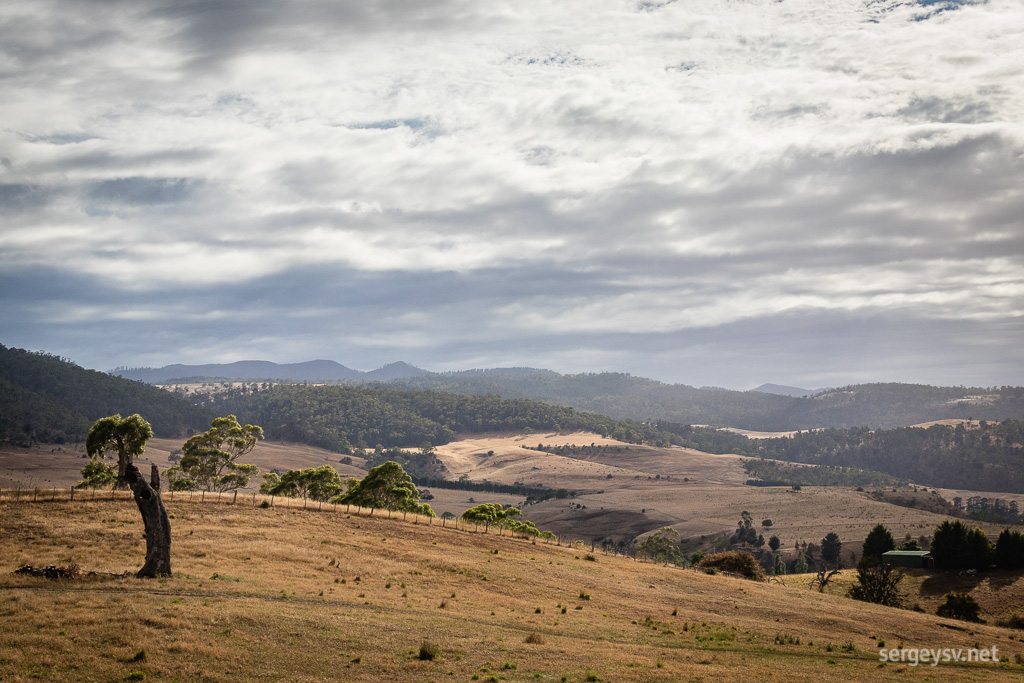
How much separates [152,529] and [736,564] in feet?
272

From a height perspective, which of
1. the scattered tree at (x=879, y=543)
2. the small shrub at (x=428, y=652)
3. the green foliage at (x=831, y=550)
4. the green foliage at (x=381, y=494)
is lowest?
the green foliage at (x=831, y=550)

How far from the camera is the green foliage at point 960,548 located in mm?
101688

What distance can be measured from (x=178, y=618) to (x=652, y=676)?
2145 cm

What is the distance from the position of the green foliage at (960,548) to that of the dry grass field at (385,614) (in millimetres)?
47177

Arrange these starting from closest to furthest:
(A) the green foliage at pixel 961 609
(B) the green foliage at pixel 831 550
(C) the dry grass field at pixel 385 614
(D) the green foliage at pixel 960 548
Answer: (C) the dry grass field at pixel 385 614 < (A) the green foliage at pixel 961 609 < (D) the green foliage at pixel 960 548 < (B) the green foliage at pixel 831 550

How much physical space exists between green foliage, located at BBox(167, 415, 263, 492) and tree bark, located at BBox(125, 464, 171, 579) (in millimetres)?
69299

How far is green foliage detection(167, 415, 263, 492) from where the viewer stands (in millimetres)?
108956

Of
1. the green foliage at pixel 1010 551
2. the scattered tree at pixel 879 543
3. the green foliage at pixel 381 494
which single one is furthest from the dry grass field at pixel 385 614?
the scattered tree at pixel 879 543

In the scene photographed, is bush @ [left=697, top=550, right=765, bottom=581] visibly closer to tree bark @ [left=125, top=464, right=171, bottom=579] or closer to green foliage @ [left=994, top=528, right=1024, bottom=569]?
green foliage @ [left=994, top=528, right=1024, bottom=569]

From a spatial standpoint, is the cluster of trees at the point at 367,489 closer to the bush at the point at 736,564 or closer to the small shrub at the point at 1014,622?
the bush at the point at 736,564

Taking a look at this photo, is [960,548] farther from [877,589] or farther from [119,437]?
[119,437]

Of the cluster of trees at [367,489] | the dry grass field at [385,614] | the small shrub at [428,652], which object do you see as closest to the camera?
the dry grass field at [385,614]

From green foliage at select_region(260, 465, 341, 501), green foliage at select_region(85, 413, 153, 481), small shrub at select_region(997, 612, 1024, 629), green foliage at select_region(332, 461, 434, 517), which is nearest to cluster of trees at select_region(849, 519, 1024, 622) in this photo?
small shrub at select_region(997, 612, 1024, 629)

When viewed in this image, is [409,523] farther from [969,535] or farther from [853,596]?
[969,535]
